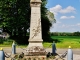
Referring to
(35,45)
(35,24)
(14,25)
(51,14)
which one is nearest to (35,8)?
(35,24)

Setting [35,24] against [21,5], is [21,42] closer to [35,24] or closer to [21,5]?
[21,5]

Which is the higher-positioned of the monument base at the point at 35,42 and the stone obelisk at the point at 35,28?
the stone obelisk at the point at 35,28

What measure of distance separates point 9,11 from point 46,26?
26.0 ft

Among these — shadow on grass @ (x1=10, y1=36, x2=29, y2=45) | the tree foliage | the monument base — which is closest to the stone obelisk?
the monument base

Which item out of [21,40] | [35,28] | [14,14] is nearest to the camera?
[35,28]

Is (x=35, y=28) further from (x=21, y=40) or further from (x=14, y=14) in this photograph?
(x=21, y=40)

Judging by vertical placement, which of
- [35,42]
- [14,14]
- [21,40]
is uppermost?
[14,14]

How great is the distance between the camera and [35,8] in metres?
14.5

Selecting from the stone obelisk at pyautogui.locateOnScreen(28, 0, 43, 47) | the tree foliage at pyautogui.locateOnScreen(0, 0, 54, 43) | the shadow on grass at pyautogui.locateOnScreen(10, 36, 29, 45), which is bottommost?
the shadow on grass at pyautogui.locateOnScreen(10, 36, 29, 45)

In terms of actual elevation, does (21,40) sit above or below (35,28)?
below

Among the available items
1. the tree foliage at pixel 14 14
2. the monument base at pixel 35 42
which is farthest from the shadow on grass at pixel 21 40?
the monument base at pixel 35 42

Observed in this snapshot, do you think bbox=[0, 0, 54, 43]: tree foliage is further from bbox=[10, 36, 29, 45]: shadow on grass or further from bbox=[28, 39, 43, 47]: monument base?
bbox=[28, 39, 43, 47]: monument base

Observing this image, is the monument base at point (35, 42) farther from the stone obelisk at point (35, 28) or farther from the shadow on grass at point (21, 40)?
the shadow on grass at point (21, 40)

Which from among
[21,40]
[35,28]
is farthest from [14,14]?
[35,28]
